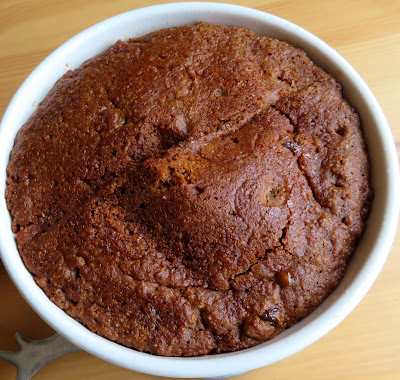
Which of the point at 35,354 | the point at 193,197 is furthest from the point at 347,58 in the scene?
the point at 35,354

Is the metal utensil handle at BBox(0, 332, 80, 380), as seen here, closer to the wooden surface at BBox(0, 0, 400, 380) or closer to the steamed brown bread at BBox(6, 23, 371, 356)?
the wooden surface at BBox(0, 0, 400, 380)

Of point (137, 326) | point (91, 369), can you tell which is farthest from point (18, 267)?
point (91, 369)

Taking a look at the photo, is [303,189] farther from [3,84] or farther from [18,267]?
[3,84]

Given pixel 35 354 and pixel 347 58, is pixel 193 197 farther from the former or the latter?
pixel 347 58

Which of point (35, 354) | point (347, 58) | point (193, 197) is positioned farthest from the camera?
point (347, 58)

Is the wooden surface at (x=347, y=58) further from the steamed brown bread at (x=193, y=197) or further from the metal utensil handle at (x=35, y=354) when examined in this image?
the steamed brown bread at (x=193, y=197)

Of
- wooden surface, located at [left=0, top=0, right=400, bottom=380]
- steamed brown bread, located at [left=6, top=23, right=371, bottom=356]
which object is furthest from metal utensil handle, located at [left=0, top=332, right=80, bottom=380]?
steamed brown bread, located at [left=6, top=23, right=371, bottom=356]
